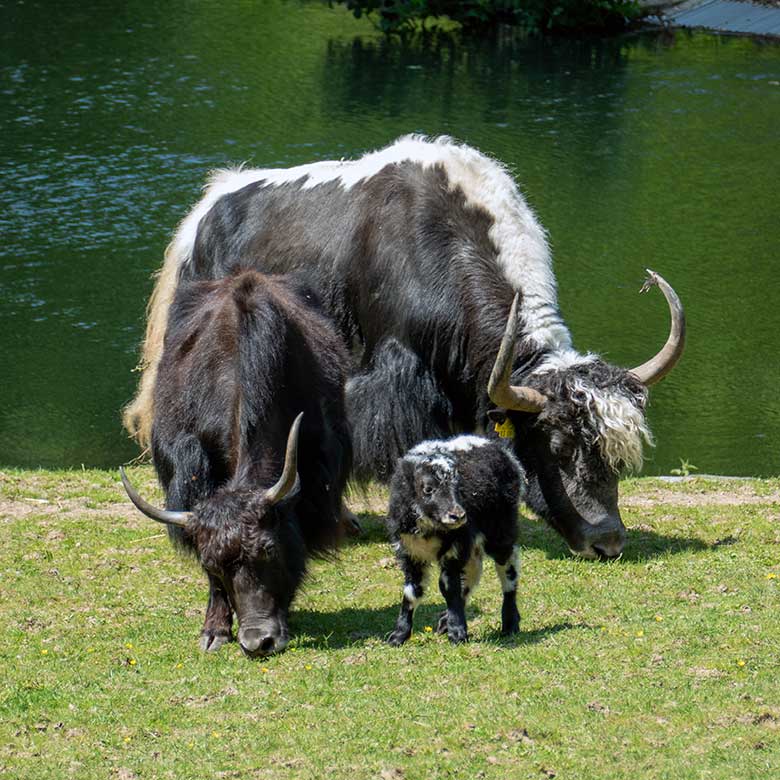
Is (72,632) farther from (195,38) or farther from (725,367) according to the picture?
(195,38)

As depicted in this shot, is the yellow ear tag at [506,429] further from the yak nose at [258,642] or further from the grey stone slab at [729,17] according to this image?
the grey stone slab at [729,17]

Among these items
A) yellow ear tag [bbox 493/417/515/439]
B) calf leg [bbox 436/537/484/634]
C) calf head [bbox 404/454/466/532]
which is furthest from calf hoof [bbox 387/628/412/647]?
yellow ear tag [bbox 493/417/515/439]

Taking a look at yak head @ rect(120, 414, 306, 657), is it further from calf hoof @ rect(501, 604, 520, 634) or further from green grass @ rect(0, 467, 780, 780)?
calf hoof @ rect(501, 604, 520, 634)

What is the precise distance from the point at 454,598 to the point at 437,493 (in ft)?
1.77

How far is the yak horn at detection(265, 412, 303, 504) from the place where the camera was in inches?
251

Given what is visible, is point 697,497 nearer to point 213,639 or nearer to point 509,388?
point 509,388

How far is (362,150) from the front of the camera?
19.8 m

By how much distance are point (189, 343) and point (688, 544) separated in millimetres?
3254

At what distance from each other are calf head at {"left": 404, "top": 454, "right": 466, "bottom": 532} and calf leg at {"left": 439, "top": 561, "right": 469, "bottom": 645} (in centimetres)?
23

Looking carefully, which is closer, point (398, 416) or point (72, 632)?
point (72, 632)

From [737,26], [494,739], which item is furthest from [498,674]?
[737,26]

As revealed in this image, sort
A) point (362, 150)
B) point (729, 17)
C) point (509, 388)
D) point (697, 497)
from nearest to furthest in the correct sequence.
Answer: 1. point (509, 388)
2. point (697, 497)
3. point (362, 150)
4. point (729, 17)

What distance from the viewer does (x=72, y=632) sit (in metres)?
7.11

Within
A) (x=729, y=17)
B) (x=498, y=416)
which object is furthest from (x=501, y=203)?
(x=729, y=17)
